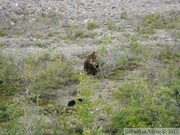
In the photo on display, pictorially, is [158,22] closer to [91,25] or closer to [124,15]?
[124,15]

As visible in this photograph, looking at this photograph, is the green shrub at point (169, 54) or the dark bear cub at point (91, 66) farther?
the green shrub at point (169, 54)

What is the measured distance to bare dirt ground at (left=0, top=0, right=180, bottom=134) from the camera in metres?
14.8

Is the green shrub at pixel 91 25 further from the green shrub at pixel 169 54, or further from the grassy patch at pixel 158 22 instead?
the green shrub at pixel 169 54

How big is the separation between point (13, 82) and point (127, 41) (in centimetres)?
570

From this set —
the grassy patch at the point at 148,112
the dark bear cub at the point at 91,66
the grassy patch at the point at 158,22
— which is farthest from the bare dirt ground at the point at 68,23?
the grassy patch at the point at 148,112

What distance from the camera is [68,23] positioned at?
58.6 ft

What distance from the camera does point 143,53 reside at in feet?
43.8

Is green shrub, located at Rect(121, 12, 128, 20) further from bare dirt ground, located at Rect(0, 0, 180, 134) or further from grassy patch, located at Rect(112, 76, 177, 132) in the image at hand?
grassy patch, located at Rect(112, 76, 177, 132)

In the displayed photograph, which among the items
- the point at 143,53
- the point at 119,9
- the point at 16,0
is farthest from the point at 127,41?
the point at 16,0

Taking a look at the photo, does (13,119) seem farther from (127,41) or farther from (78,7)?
(78,7)

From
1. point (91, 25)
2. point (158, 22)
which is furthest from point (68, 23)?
point (158, 22)

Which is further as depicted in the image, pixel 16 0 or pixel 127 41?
pixel 16 0

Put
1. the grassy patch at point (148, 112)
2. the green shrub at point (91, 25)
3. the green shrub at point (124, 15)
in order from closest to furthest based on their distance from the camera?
1. the grassy patch at point (148, 112)
2. the green shrub at point (91, 25)
3. the green shrub at point (124, 15)

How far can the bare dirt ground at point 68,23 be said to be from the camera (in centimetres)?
1484
